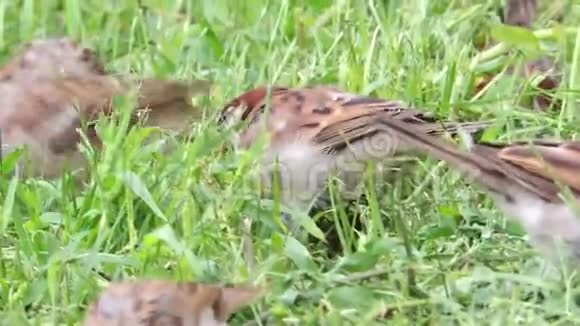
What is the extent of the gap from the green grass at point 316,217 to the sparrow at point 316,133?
87 millimetres

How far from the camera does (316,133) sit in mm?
4793

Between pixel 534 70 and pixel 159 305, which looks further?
pixel 534 70

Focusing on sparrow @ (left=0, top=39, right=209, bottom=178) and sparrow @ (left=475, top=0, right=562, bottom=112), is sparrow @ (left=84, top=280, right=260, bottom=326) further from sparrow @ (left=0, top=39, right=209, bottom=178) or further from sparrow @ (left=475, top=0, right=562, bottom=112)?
sparrow @ (left=475, top=0, right=562, bottom=112)

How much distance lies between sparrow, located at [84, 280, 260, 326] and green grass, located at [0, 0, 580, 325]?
21 cm

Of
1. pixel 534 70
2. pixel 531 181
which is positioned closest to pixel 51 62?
pixel 534 70

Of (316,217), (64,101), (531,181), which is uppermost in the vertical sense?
(531,181)

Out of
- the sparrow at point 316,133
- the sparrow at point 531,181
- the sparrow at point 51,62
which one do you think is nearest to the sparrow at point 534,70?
the sparrow at point 316,133

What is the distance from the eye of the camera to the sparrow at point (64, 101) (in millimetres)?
4957

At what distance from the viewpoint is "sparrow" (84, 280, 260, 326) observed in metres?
3.47

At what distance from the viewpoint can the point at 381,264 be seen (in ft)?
13.2

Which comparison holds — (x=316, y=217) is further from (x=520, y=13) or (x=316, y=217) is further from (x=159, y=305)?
(x=520, y=13)

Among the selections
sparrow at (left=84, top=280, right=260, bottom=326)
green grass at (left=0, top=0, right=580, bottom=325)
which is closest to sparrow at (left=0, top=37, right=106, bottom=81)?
green grass at (left=0, top=0, right=580, bottom=325)

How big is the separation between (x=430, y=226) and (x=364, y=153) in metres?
0.44

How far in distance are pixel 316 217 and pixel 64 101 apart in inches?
37.8
